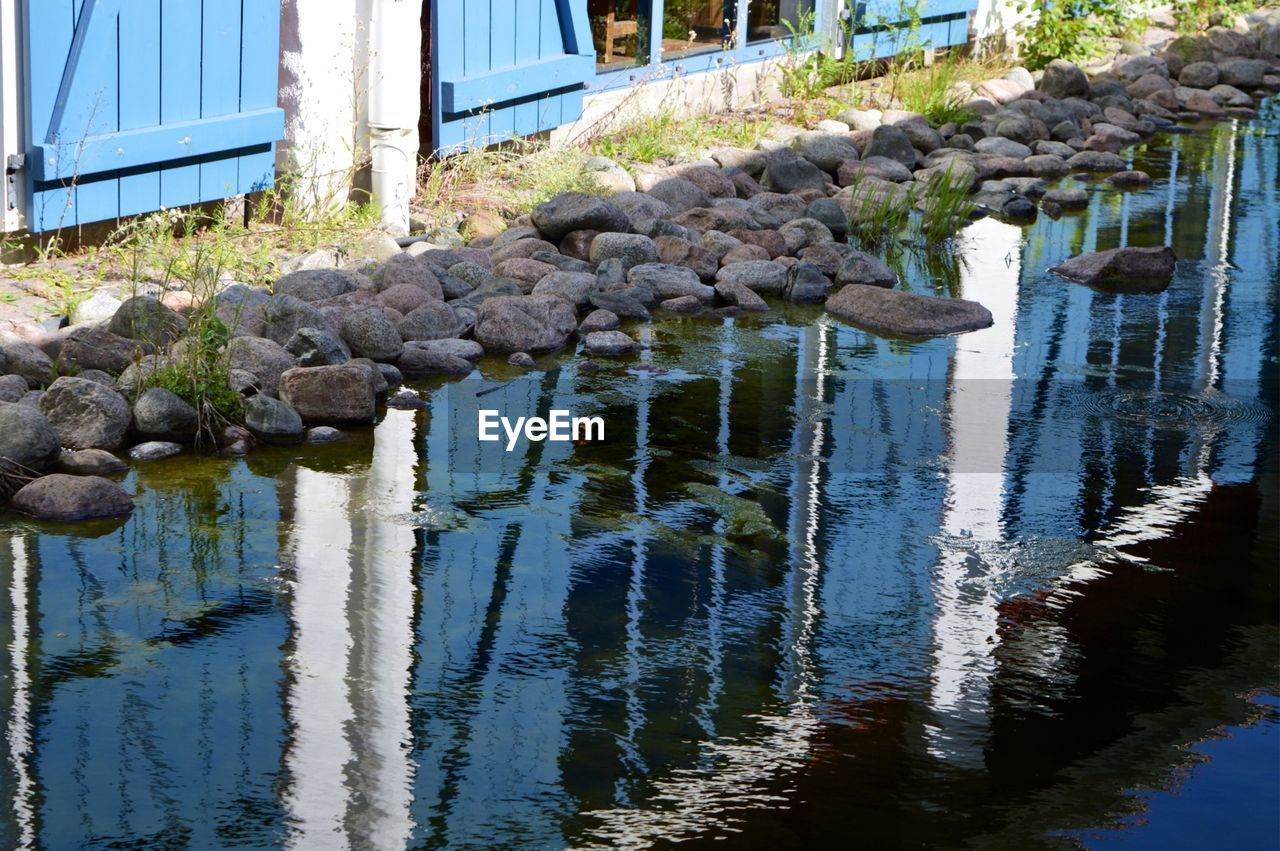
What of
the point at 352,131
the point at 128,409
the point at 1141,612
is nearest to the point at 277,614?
the point at 128,409

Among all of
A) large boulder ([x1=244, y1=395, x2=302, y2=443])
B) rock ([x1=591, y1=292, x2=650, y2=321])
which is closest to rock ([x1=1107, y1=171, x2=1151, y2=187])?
rock ([x1=591, y1=292, x2=650, y2=321])

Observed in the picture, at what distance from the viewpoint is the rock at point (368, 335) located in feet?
18.9

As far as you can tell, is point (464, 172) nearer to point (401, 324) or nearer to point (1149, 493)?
point (401, 324)

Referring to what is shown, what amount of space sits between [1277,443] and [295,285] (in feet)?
12.1

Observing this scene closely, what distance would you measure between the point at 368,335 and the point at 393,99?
1971 millimetres

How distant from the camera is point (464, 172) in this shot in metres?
8.22

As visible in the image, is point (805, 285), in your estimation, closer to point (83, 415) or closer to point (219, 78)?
point (219, 78)

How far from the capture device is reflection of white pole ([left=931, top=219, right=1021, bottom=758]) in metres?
3.63

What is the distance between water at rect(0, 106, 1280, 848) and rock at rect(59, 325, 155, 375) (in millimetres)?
683

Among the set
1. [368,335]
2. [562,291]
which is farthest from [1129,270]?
[368,335]

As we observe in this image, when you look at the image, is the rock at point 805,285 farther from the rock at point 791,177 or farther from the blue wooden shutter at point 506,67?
the blue wooden shutter at point 506,67

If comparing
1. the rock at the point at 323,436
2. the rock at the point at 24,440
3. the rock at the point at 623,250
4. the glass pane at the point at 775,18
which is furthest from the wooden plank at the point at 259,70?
the glass pane at the point at 775,18

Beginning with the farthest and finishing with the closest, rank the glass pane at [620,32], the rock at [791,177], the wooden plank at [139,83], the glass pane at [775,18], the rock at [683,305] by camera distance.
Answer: the glass pane at [775,18]
the glass pane at [620,32]
the rock at [791,177]
the rock at [683,305]
the wooden plank at [139,83]

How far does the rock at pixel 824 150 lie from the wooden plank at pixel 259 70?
3464 mm
